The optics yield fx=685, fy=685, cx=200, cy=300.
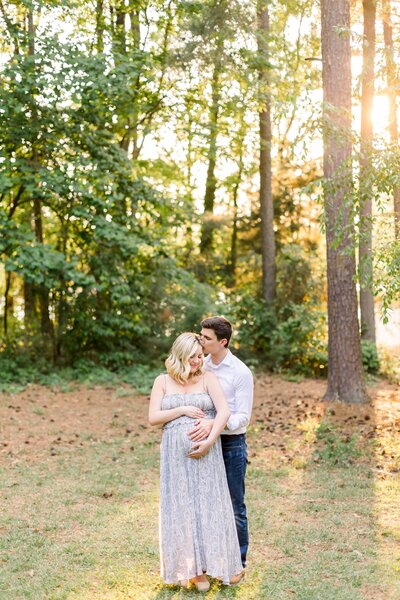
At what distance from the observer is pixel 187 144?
21.2m

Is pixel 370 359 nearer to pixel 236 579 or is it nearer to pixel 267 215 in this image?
pixel 267 215

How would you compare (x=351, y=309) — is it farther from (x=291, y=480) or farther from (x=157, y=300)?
(x=157, y=300)

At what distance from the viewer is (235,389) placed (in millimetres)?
4805

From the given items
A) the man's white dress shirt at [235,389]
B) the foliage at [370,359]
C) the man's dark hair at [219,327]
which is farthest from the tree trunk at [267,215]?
the man's dark hair at [219,327]

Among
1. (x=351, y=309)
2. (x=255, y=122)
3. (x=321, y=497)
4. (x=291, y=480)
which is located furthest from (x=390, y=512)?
(x=255, y=122)

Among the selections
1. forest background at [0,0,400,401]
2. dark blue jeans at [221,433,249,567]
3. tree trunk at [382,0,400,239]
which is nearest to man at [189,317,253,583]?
dark blue jeans at [221,433,249,567]

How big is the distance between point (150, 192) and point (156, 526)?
8.84m

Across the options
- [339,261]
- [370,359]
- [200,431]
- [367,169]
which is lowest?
[370,359]

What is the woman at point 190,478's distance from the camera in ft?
15.3

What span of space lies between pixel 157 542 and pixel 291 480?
2498 mm

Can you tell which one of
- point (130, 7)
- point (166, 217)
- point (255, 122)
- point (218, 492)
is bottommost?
point (218, 492)

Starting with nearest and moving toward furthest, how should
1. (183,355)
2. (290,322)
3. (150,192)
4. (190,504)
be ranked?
1. (183,355)
2. (190,504)
3. (150,192)
4. (290,322)

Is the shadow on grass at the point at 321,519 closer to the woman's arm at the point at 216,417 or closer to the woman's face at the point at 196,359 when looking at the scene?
the woman's arm at the point at 216,417

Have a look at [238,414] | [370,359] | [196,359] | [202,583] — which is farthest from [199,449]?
[370,359]
